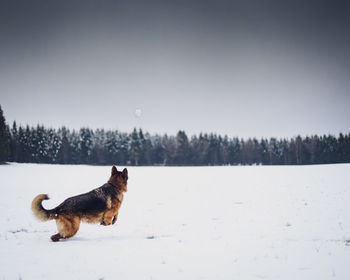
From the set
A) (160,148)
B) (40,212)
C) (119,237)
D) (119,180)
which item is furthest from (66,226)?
(160,148)

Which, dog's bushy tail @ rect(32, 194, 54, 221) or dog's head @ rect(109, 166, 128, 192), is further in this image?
dog's head @ rect(109, 166, 128, 192)

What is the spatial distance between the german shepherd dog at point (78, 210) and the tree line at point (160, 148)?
79.9 metres

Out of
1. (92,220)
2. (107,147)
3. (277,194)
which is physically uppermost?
(107,147)

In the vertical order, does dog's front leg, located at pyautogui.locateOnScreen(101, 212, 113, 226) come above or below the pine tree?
below

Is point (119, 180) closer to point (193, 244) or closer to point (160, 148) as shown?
point (193, 244)

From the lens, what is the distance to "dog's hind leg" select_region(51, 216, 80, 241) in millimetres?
5883

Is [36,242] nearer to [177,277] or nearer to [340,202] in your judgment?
[177,277]

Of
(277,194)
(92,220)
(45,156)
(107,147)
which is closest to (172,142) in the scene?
(107,147)

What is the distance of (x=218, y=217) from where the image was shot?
32.0 ft

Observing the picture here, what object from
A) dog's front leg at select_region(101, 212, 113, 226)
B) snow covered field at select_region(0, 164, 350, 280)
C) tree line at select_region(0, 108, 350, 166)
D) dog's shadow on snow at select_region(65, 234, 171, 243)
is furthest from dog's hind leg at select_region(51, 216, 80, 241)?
tree line at select_region(0, 108, 350, 166)

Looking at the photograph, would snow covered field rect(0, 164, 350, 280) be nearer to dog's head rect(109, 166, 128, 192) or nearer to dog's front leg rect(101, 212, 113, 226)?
dog's front leg rect(101, 212, 113, 226)

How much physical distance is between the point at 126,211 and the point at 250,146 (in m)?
119

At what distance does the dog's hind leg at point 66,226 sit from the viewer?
588cm

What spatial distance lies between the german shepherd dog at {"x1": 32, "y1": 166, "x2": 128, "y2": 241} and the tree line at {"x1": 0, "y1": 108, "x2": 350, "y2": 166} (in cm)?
7986
